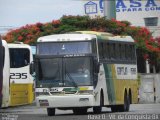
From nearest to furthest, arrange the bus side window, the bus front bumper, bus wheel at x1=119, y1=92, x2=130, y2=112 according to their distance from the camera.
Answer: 1. the bus front bumper
2. bus wheel at x1=119, y1=92, x2=130, y2=112
3. the bus side window

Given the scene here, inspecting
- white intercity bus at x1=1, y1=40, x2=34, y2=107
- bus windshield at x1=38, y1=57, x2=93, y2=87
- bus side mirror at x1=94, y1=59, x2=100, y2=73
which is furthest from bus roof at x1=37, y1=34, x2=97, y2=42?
white intercity bus at x1=1, y1=40, x2=34, y2=107

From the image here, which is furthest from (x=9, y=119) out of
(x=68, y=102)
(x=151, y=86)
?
(x=151, y=86)

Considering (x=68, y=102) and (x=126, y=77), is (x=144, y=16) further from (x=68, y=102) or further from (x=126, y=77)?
(x=68, y=102)

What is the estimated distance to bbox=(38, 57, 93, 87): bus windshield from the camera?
2764 centimetres

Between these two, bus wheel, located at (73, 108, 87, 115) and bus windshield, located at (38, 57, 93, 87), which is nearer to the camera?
bus windshield, located at (38, 57, 93, 87)

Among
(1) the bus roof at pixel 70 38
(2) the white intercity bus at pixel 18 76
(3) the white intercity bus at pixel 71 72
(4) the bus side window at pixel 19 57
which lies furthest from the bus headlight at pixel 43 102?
(4) the bus side window at pixel 19 57

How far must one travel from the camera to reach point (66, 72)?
27.7 metres

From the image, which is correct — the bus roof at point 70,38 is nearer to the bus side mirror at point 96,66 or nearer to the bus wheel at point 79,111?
the bus side mirror at point 96,66

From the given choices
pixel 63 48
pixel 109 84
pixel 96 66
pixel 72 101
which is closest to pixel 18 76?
pixel 109 84

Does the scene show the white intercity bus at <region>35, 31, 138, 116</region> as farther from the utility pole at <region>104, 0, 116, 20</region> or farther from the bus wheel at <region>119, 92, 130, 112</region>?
the utility pole at <region>104, 0, 116, 20</region>

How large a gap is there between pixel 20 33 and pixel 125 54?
29.8 metres

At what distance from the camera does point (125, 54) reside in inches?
1277

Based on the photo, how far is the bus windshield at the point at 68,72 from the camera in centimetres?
2764

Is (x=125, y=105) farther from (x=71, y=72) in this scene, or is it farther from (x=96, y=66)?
(x=71, y=72)
